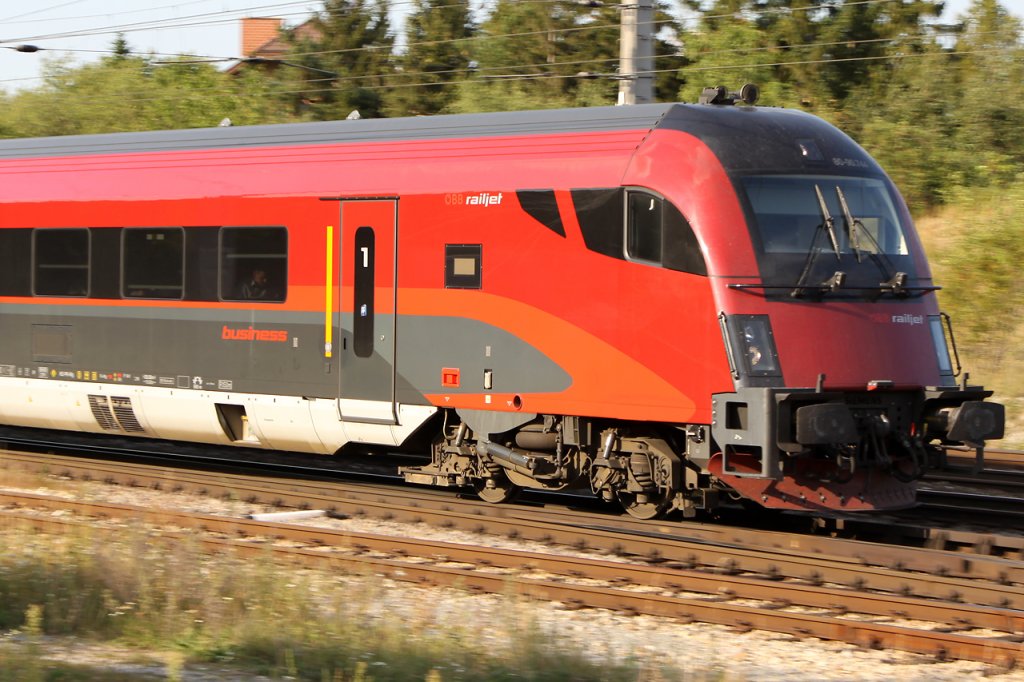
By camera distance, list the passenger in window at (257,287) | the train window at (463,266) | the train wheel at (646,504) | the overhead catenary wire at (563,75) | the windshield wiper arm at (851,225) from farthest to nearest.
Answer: the overhead catenary wire at (563,75) → the passenger in window at (257,287) → the train window at (463,266) → the train wheel at (646,504) → the windshield wiper arm at (851,225)

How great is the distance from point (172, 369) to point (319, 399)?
1907 millimetres

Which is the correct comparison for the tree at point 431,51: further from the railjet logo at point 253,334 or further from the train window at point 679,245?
the train window at point 679,245

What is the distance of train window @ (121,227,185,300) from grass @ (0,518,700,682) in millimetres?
4607

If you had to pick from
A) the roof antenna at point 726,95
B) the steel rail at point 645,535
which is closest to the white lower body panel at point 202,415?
the steel rail at point 645,535

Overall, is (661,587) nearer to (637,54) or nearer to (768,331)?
(768,331)

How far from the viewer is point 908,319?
10.2m

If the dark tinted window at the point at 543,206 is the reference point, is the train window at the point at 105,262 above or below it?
below

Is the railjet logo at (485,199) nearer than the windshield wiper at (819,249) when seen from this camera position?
No

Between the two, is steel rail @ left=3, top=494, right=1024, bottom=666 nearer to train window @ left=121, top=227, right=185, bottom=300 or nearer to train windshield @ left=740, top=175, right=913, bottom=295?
train windshield @ left=740, top=175, right=913, bottom=295

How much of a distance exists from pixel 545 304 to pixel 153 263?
4664 millimetres

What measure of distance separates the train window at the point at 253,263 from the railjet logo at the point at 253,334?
0.29 meters

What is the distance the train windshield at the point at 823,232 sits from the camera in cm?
991

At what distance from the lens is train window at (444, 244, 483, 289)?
36.0 feet

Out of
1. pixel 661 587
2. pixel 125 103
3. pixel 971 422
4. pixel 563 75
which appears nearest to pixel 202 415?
pixel 661 587
